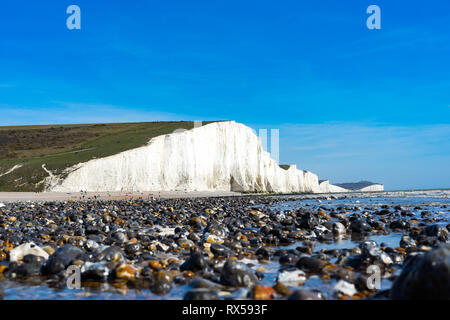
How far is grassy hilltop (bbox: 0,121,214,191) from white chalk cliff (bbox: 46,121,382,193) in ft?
8.28

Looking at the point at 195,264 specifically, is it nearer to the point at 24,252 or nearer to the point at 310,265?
the point at 310,265

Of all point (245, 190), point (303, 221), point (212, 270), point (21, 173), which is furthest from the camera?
point (245, 190)

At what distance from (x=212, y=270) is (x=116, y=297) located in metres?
1.69

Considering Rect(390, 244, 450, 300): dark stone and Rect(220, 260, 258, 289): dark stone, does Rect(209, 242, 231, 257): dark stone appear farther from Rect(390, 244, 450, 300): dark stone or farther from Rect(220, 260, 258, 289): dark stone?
Rect(390, 244, 450, 300): dark stone

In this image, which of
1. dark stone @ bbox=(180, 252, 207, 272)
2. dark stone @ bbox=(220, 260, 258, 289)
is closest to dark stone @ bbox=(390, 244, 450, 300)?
dark stone @ bbox=(220, 260, 258, 289)

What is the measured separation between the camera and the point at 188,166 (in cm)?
5362

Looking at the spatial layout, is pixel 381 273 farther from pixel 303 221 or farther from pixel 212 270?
pixel 303 221

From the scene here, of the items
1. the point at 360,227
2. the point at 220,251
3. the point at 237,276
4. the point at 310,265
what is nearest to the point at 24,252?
the point at 220,251

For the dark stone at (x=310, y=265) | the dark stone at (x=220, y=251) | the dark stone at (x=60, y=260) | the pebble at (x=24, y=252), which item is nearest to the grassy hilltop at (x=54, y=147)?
the pebble at (x=24, y=252)

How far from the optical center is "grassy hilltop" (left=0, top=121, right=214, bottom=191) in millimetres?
46156

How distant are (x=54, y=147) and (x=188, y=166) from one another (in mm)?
35219

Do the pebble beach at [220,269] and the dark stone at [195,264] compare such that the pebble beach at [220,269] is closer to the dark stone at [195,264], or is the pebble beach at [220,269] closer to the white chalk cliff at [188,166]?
the dark stone at [195,264]
